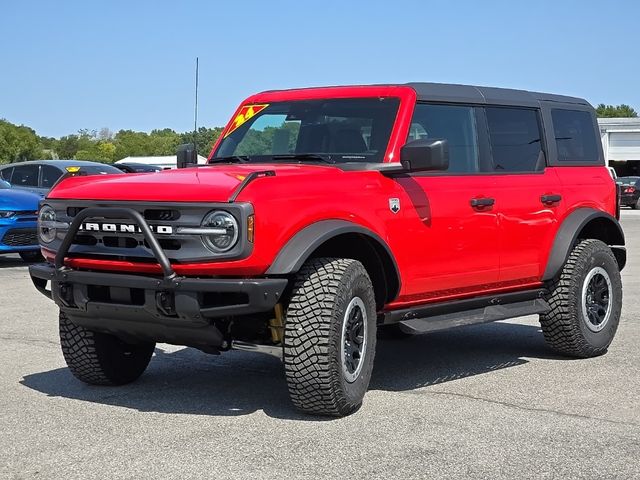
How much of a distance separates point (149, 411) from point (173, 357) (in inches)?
71.3

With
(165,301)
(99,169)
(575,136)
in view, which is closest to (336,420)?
(165,301)

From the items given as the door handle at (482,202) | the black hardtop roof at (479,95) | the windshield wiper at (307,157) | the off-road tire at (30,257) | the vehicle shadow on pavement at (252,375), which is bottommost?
the off-road tire at (30,257)

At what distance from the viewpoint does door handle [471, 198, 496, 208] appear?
6773mm

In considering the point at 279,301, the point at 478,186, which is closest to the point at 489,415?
the point at 279,301

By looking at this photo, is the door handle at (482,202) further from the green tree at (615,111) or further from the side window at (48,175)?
the green tree at (615,111)

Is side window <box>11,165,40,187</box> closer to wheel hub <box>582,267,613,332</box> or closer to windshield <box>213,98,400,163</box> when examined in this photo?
windshield <box>213,98,400,163</box>

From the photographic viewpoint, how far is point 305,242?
216 inches

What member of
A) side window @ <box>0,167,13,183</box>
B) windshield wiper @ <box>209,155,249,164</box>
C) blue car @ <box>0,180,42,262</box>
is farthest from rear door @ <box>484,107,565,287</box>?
side window @ <box>0,167,13,183</box>

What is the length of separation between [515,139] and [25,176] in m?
12.6

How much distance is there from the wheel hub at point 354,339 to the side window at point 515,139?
189 centimetres

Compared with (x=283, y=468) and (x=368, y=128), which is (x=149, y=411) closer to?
(x=283, y=468)

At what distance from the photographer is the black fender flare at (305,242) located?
538cm

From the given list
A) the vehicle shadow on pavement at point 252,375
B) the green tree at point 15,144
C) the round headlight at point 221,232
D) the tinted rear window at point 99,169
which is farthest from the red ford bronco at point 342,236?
the green tree at point 15,144

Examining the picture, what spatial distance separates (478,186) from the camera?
6875 millimetres
